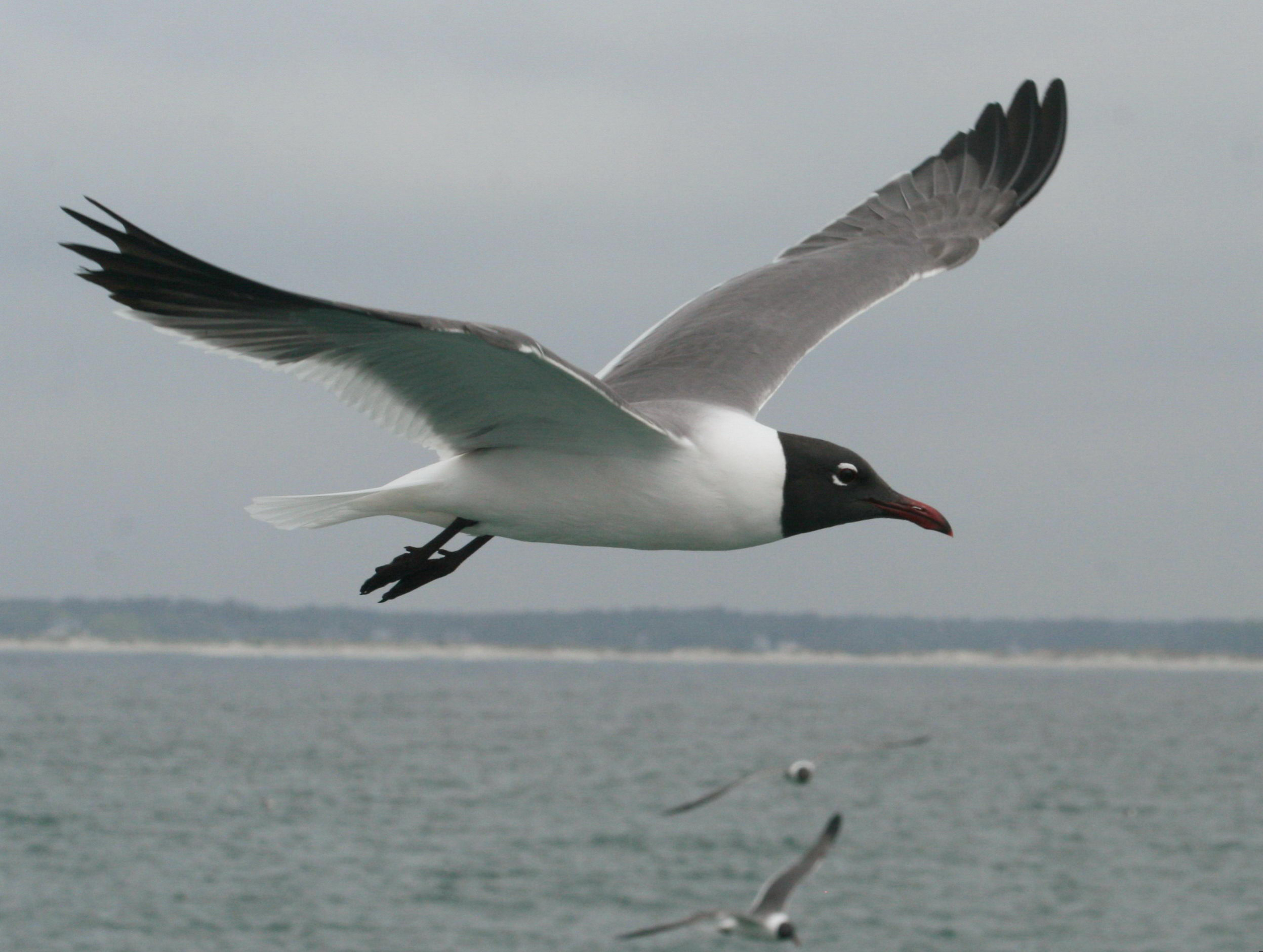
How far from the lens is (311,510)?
8.80 meters

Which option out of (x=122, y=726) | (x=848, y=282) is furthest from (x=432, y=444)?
(x=122, y=726)

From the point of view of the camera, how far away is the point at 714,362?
10.3m

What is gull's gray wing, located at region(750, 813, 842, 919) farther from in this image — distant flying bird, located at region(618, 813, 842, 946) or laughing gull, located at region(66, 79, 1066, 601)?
laughing gull, located at region(66, 79, 1066, 601)

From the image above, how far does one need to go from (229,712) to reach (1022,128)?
16344 cm

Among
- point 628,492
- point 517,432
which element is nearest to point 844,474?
point 628,492

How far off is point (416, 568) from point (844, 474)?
2219mm

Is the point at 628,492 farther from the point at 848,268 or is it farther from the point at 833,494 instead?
the point at 848,268

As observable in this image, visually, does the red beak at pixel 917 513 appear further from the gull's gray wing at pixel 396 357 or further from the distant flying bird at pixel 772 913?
the distant flying bird at pixel 772 913

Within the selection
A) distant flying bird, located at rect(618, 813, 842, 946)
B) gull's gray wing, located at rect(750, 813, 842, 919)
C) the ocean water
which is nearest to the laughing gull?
distant flying bird, located at rect(618, 813, 842, 946)

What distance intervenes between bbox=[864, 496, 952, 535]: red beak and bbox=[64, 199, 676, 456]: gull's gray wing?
50.9 inches

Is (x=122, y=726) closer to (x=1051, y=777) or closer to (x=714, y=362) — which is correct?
(x=1051, y=777)

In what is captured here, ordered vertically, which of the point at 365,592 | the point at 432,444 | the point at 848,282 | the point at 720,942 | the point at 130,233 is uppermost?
the point at 848,282

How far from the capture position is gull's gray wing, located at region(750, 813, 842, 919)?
19.3 meters

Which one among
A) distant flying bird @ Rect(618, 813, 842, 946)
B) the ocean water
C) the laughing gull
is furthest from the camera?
the ocean water
